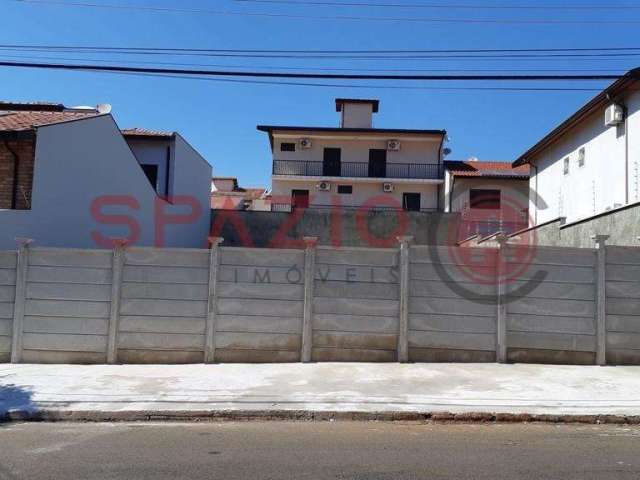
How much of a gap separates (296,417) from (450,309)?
396 centimetres

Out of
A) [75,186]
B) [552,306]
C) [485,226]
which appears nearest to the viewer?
[552,306]

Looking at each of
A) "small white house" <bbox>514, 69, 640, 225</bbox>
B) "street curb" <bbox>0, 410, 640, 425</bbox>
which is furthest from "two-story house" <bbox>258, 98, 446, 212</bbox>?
"street curb" <bbox>0, 410, 640, 425</bbox>

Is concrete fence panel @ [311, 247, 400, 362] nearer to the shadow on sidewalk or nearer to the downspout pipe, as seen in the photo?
the shadow on sidewalk

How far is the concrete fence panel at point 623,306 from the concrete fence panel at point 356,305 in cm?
361

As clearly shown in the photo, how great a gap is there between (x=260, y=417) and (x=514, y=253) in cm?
538

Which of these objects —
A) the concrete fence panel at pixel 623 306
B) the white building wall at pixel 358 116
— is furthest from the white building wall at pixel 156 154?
the white building wall at pixel 358 116

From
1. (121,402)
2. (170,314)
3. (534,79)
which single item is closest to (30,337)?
(170,314)

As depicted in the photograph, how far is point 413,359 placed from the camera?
9578 mm

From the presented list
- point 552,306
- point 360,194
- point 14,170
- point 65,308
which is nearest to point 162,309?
point 65,308

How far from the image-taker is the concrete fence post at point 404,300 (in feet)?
31.3

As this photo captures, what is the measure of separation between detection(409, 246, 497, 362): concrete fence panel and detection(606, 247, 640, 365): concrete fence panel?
1.94 m

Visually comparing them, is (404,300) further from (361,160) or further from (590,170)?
(361,160)

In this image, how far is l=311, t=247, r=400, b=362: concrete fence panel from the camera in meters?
9.60

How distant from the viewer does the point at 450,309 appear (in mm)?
9602
